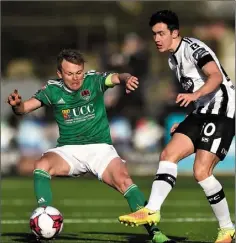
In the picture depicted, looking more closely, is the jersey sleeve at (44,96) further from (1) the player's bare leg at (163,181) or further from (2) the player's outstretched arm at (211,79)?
(2) the player's outstretched arm at (211,79)

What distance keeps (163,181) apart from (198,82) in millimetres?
1099

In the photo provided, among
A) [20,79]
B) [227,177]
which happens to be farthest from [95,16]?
[227,177]

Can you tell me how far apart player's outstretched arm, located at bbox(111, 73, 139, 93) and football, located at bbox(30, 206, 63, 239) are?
1.46m

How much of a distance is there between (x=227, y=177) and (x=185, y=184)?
1.52m

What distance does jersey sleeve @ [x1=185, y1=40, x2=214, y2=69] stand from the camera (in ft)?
31.8

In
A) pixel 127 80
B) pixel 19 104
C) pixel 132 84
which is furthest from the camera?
pixel 19 104

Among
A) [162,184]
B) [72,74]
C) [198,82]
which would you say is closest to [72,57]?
[72,74]

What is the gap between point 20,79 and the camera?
78.5 ft

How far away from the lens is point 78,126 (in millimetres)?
10453

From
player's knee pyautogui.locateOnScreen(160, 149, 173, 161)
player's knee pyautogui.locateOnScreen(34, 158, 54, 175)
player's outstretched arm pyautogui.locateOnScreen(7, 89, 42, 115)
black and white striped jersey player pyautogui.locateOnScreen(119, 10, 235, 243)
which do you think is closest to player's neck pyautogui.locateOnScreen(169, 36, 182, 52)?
black and white striped jersey player pyautogui.locateOnScreen(119, 10, 235, 243)

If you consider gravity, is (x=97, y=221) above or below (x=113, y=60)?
below

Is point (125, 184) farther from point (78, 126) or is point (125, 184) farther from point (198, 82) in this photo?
point (198, 82)

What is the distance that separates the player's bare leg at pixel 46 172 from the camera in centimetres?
1011

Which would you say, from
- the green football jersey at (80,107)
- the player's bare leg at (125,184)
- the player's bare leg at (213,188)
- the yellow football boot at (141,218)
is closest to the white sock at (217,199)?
the player's bare leg at (213,188)
